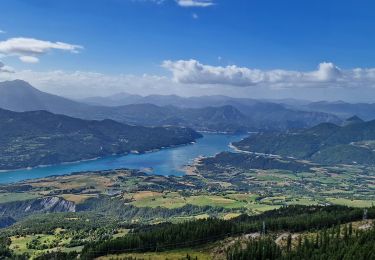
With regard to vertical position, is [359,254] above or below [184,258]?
above

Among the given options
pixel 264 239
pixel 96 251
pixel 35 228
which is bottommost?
pixel 35 228

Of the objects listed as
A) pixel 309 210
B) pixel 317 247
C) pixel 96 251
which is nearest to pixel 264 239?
pixel 317 247

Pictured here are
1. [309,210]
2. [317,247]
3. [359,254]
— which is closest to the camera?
[359,254]

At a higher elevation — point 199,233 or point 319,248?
point 319,248

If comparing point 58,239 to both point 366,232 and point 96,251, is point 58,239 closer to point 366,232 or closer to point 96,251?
point 96,251

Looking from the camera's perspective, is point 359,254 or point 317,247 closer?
point 359,254

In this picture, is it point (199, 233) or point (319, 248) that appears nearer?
point (319, 248)

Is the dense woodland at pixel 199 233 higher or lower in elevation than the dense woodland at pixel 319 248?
lower

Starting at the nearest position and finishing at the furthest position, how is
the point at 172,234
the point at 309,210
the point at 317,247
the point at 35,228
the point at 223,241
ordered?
the point at 317,247 → the point at 223,241 → the point at 172,234 → the point at 309,210 → the point at 35,228

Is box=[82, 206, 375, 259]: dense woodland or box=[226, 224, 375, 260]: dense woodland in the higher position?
box=[226, 224, 375, 260]: dense woodland

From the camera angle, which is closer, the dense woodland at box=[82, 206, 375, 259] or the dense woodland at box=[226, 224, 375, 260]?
the dense woodland at box=[226, 224, 375, 260]

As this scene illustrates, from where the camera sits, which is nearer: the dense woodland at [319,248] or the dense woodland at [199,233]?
the dense woodland at [319,248]
